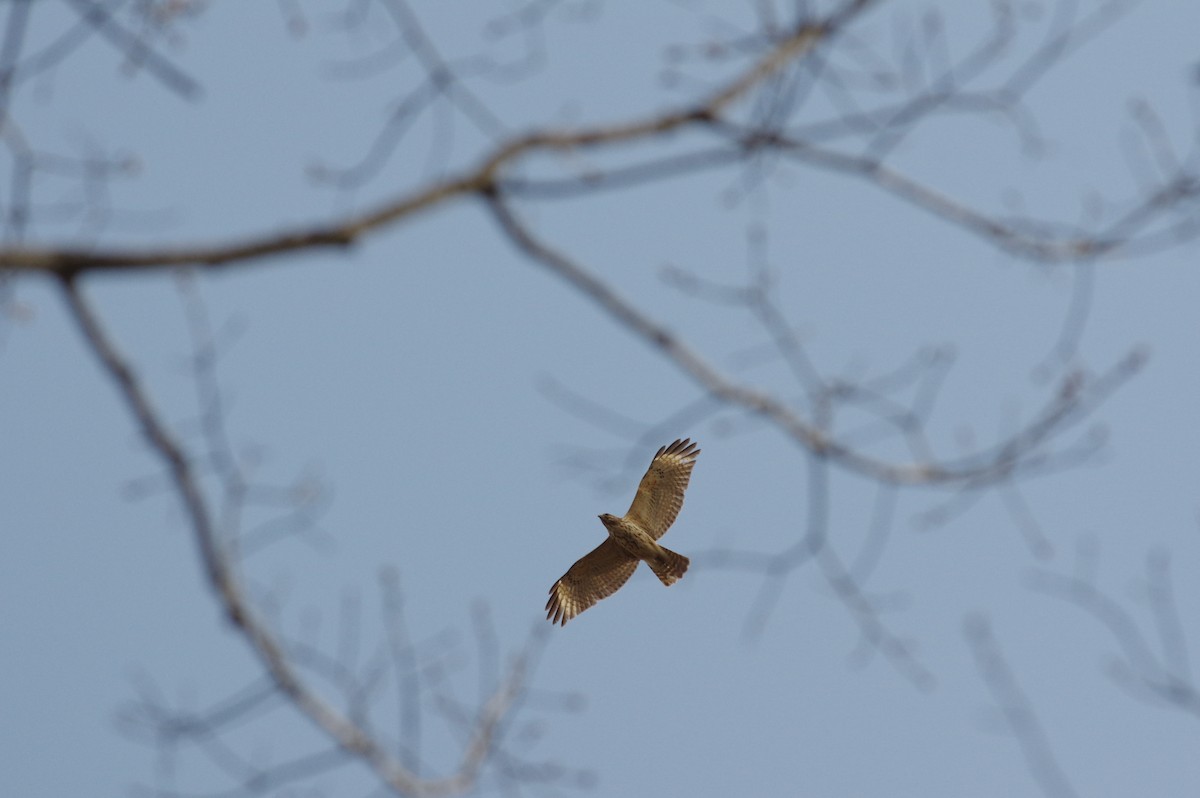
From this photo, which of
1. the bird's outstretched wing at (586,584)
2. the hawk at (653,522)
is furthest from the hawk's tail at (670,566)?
the bird's outstretched wing at (586,584)

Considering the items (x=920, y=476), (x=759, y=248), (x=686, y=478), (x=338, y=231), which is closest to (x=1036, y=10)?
(x=759, y=248)

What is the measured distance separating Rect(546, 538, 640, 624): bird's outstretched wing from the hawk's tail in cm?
39

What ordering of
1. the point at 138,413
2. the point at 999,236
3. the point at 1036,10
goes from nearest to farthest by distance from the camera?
1. the point at 138,413
2. the point at 999,236
3. the point at 1036,10

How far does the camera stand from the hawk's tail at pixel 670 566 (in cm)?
993

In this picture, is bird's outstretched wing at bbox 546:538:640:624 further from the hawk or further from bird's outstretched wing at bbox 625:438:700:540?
bird's outstretched wing at bbox 625:438:700:540

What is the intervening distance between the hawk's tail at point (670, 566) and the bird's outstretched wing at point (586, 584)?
39 cm

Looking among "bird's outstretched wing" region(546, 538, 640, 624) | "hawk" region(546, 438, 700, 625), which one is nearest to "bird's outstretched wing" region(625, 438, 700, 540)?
"hawk" region(546, 438, 700, 625)

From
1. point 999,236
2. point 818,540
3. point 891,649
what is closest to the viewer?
point 999,236

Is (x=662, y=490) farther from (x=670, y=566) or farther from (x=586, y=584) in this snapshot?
(x=586, y=584)

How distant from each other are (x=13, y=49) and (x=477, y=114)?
1.43 m

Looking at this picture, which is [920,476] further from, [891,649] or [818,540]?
[891,649]

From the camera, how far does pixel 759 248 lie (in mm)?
4609

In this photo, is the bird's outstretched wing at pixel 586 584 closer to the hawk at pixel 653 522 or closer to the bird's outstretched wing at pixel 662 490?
the hawk at pixel 653 522

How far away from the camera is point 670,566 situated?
997 centimetres
